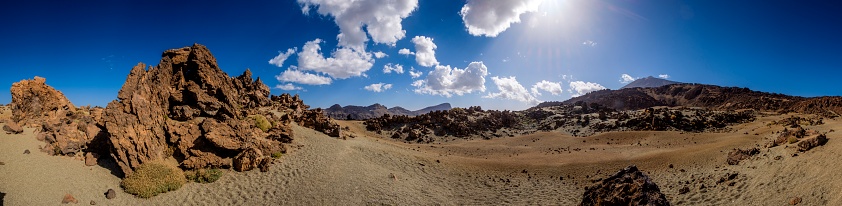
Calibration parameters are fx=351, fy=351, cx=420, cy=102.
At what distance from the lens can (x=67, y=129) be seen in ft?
63.2

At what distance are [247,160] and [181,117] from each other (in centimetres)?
572

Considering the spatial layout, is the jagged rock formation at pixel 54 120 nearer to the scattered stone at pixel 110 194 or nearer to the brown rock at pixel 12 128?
the brown rock at pixel 12 128

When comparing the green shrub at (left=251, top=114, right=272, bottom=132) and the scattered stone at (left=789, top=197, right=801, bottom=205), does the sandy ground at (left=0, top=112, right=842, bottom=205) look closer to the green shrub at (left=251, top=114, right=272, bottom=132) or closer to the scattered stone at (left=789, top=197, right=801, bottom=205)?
the scattered stone at (left=789, top=197, right=801, bottom=205)

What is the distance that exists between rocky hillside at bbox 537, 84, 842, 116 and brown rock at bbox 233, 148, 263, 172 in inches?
3152

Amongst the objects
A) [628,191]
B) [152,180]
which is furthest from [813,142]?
[152,180]

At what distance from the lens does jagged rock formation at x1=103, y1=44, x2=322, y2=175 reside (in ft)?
59.0

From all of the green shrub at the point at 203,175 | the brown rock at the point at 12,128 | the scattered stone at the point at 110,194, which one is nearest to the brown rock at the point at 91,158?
the scattered stone at the point at 110,194

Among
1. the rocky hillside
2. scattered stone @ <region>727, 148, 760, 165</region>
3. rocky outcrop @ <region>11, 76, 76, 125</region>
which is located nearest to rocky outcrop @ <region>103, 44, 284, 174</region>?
rocky outcrop @ <region>11, 76, 76, 125</region>

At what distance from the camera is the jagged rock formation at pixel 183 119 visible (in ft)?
59.0

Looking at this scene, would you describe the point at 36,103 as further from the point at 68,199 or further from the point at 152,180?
the point at 68,199

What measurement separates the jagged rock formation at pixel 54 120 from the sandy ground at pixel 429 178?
781 millimetres

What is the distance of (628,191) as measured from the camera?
11.0 meters

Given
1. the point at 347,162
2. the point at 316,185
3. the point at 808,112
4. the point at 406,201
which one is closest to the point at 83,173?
the point at 316,185

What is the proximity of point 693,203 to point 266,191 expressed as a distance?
20.4 metres
